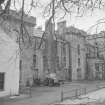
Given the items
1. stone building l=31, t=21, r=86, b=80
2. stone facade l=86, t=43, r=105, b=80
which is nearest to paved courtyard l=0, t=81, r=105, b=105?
stone building l=31, t=21, r=86, b=80

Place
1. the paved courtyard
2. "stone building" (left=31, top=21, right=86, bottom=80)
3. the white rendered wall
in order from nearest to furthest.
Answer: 1. the paved courtyard
2. the white rendered wall
3. "stone building" (left=31, top=21, right=86, bottom=80)

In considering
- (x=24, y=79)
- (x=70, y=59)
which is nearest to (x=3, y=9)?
(x=24, y=79)

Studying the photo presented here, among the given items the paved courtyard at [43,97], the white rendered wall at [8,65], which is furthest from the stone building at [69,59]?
the white rendered wall at [8,65]

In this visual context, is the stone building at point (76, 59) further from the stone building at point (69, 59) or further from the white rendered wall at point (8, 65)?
the white rendered wall at point (8, 65)

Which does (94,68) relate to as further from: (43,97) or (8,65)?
(8,65)

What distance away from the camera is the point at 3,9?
6.55 metres

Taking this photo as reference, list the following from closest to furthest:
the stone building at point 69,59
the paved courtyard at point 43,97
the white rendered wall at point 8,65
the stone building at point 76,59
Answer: the paved courtyard at point 43,97 → the white rendered wall at point 8,65 → the stone building at point 69,59 → the stone building at point 76,59

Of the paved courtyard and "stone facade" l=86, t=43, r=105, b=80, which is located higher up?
"stone facade" l=86, t=43, r=105, b=80

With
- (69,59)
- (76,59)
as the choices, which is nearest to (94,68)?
(76,59)

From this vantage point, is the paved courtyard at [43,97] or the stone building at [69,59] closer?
the paved courtyard at [43,97]

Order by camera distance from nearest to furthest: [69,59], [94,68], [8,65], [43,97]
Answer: [8,65] → [43,97] → [69,59] → [94,68]

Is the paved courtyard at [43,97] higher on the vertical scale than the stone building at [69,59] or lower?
lower

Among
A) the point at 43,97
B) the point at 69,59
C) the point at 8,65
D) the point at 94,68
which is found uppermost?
the point at 69,59

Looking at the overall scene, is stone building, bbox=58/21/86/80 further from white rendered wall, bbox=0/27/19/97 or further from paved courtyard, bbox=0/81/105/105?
white rendered wall, bbox=0/27/19/97
